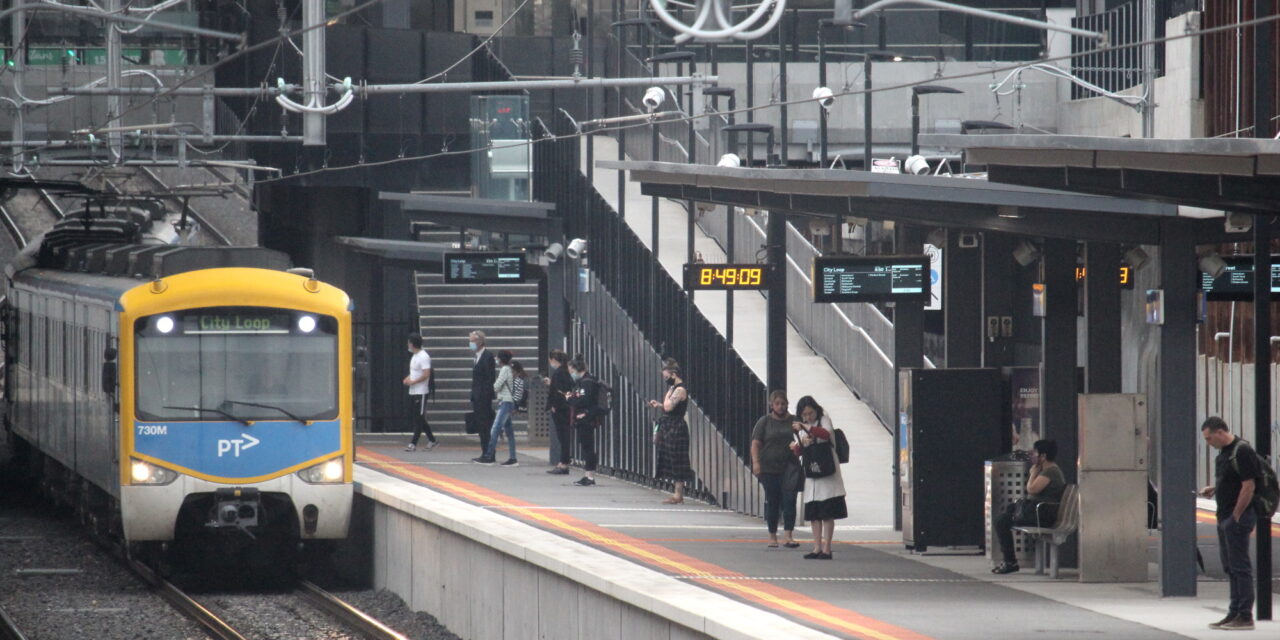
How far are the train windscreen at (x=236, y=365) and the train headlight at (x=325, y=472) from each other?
17.3 inches

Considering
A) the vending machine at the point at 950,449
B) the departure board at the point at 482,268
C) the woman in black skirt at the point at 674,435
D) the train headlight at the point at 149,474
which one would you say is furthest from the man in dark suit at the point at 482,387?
the vending machine at the point at 950,449

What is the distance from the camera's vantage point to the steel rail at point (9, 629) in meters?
15.5

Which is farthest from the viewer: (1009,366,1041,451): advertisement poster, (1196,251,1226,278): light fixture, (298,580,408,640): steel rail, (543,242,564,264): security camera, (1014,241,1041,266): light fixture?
(543,242,564,264): security camera

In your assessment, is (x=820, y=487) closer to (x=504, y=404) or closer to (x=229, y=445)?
Answer: (x=229, y=445)

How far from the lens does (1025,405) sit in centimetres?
1802

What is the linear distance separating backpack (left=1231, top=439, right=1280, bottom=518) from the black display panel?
4673 mm

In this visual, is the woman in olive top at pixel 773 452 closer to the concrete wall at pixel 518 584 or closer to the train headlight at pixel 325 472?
the concrete wall at pixel 518 584

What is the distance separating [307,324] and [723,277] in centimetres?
462

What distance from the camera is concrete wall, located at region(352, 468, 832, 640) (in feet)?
35.8

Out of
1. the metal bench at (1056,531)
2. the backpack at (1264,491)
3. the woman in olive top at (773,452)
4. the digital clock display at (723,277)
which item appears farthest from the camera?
the digital clock display at (723,277)

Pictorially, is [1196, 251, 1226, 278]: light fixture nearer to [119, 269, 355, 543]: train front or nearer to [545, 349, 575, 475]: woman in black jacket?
[119, 269, 355, 543]: train front

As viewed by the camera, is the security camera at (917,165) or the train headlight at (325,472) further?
the security camera at (917,165)

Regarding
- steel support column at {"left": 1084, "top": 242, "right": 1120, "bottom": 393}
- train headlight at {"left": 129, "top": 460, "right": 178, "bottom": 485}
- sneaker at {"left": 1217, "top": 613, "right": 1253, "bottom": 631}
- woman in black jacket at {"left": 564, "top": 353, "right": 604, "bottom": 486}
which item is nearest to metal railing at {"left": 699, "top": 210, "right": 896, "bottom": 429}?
woman in black jacket at {"left": 564, "top": 353, "right": 604, "bottom": 486}

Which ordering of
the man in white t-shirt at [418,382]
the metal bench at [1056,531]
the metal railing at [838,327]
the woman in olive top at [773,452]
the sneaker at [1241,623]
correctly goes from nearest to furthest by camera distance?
the sneaker at [1241,623] < the metal bench at [1056,531] < the woman in olive top at [773,452] < the metal railing at [838,327] < the man in white t-shirt at [418,382]
